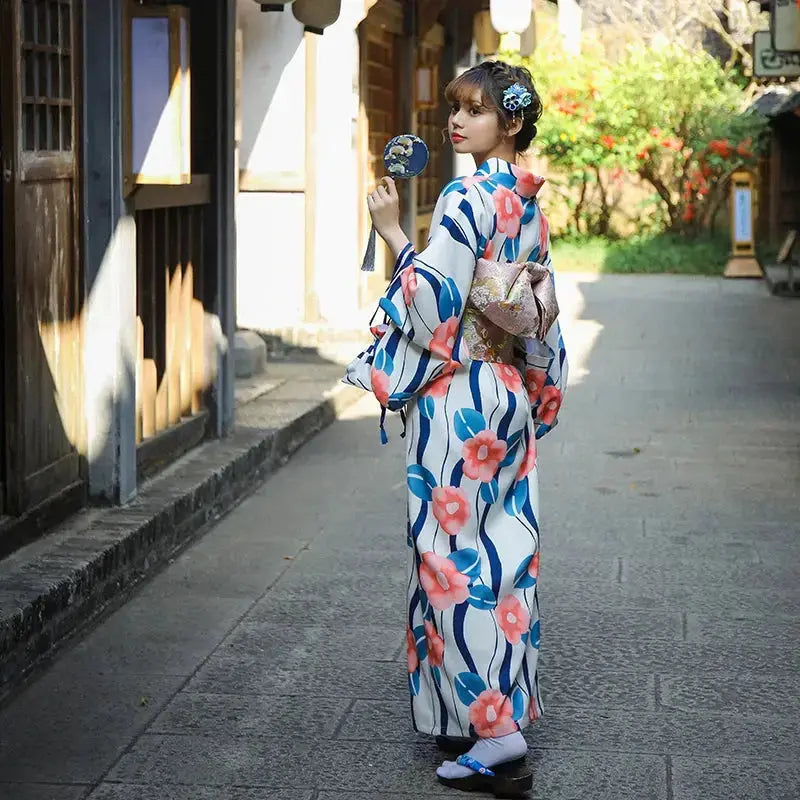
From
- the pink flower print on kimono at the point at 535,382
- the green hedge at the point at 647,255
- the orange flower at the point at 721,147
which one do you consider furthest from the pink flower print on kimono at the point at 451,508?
the orange flower at the point at 721,147

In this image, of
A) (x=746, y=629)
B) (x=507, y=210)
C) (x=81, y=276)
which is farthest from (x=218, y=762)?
(x=81, y=276)

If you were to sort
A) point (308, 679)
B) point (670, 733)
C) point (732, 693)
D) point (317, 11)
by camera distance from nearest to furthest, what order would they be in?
point (670, 733)
point (732, 693)
point (308, 679)
point (317, 11)

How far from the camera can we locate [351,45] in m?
13.3

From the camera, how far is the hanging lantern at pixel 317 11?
29.7ft

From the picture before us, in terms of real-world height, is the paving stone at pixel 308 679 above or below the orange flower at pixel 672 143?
below

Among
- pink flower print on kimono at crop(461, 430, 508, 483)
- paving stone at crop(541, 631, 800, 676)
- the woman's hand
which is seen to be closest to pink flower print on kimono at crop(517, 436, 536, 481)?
pink flower print on kimono at crop(461, 430, 508, 483)

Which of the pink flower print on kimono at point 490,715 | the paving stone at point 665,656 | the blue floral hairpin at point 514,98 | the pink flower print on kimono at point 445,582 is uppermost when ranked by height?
the blue floral hairpin at point 514,98

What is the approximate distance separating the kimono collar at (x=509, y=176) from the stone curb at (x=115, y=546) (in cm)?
205

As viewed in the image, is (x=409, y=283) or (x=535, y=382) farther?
(x=535, y=382)

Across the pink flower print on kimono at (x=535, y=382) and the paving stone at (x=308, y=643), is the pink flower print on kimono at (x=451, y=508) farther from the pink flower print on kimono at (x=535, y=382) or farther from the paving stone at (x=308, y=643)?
the paving stone at (x=308, y=643)

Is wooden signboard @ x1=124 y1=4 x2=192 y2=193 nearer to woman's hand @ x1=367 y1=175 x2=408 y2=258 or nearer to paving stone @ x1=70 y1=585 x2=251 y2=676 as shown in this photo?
paving stone @ x1=70 y1=585 x2=251 y2=676

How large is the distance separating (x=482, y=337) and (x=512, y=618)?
0.75m

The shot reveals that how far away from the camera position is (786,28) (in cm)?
1509

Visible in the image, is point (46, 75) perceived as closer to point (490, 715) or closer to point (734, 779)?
point (490, 715)
